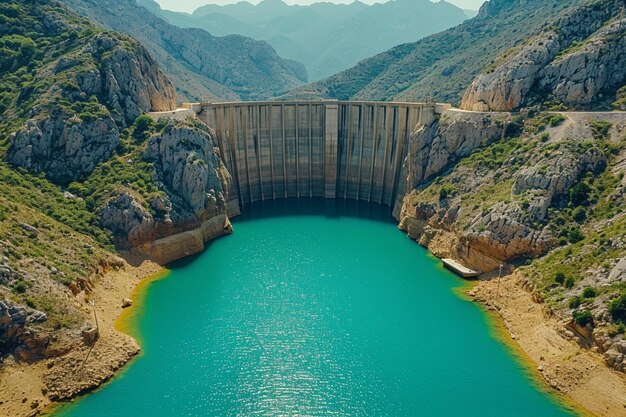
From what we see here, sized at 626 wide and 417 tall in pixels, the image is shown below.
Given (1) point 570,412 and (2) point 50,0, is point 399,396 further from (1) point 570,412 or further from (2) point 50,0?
(2) point 50,0

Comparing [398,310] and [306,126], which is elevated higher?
[306,126]

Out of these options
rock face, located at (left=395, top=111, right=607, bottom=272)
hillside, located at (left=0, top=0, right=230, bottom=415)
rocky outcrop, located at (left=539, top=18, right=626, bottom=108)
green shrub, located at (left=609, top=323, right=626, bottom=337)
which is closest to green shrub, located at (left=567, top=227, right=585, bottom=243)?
rock face, located at (left=395, top=111, right=607, bottom=272)

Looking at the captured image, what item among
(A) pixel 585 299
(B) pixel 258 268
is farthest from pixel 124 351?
(A) pixel 585 299

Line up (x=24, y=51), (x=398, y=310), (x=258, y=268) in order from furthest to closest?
1. (x=24, y=51)
2. (x=258, y=268)
3. (x=398, y=310)

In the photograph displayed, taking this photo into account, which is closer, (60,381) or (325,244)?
(60,381)

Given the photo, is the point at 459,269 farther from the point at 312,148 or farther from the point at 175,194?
the point at 312,148

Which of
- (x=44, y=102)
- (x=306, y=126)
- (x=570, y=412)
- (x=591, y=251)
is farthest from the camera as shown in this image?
(x=306, y=126)

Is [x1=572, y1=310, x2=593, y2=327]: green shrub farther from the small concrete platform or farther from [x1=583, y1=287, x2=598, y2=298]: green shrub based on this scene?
the small concrete platform
